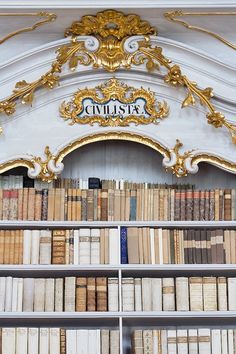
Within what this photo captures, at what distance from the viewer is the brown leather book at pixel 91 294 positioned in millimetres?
4828

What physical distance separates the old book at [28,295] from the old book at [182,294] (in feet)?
2.38

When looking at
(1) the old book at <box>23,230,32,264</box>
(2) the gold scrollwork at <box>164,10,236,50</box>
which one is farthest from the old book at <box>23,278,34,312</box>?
(2) the gold scrollwork at <box>164,10,236,50</box>

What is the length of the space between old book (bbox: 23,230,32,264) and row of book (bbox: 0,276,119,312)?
10 centimetres

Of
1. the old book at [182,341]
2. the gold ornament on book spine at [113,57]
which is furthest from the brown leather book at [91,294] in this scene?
the gold ornament on book spine at [113,57]

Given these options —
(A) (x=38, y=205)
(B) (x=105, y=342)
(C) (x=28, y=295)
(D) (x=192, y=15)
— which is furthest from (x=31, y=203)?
(D) (x=192, y=15)

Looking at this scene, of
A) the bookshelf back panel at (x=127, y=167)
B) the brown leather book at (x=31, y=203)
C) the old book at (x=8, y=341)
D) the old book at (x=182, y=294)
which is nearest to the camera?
the old book at (x=8, y=341)

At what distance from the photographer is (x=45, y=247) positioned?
4906mm

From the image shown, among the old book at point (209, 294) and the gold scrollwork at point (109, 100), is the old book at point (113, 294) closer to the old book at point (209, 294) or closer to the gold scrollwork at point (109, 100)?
the old book at point (209, 294)

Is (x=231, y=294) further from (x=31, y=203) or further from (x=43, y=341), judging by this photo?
(x=31, y=203)

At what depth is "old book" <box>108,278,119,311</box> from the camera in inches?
190

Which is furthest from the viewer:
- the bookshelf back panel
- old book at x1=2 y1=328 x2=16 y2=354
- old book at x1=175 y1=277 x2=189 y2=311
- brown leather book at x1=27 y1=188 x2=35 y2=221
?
the bookshelf back panel

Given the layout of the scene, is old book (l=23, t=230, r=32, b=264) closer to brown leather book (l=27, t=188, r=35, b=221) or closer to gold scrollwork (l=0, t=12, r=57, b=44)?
brown leather book (l=27, t=188, r=35, b=221)

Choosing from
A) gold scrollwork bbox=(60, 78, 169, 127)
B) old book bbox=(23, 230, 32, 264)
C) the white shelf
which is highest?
gold scrollwork bbox=(60, 78, 169, 127)

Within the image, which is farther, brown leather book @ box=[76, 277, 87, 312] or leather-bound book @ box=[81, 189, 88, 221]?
leather-bound book @ box=[81, 189, 88, 221]
